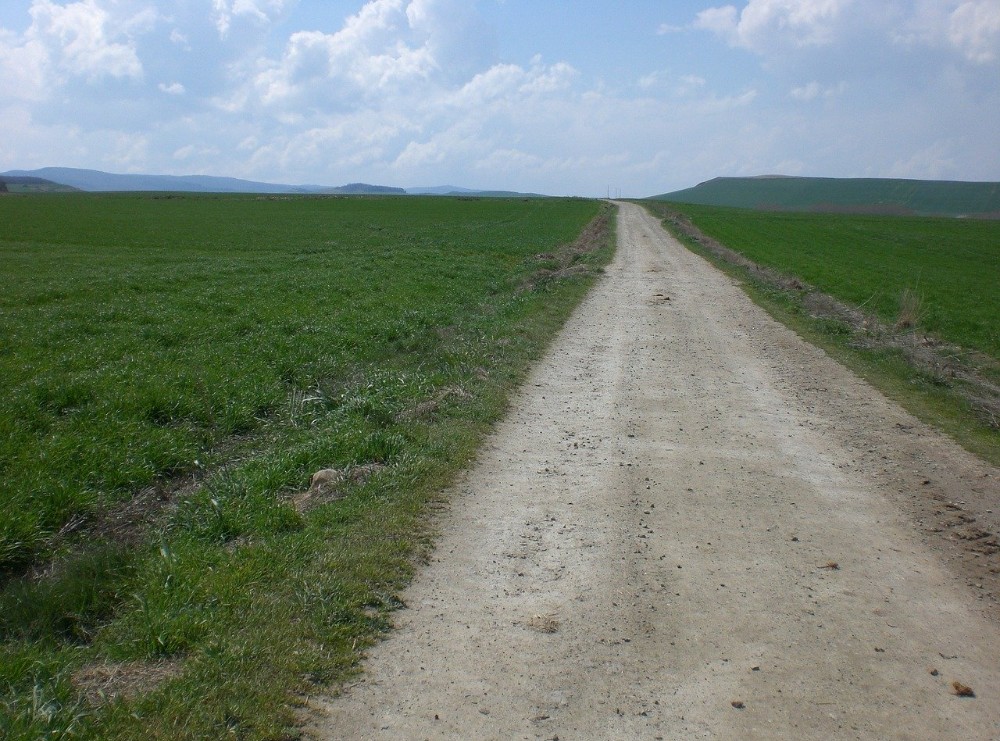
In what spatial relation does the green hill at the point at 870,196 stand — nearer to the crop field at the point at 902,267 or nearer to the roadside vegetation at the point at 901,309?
the crop field at the point at 902,267

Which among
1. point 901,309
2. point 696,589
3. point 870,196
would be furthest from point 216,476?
point 870,196

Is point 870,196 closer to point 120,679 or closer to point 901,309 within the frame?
point 901,309

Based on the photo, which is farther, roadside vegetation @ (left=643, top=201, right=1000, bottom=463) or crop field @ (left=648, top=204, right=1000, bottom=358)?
crop field @ (left=648, top=204, right=1000, bottom=358)

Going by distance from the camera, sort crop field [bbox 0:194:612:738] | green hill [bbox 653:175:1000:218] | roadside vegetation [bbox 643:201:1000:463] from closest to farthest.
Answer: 1. crop field [bbox 0:194:612:738]
2. roadside vegetation [bbox 643:201:1000:463]
3. green hill [bbox 653:175:1000:218]

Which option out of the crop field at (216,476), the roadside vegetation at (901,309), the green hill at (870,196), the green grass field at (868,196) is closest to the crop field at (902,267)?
the roadside vegetation at (901,309)

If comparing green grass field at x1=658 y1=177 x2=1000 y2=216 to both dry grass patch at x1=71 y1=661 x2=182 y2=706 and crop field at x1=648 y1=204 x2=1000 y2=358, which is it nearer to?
crop field at x1=648 y1=204 x2=1000 y2=358

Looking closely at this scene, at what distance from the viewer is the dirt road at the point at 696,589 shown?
367 centimetres

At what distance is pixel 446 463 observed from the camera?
7031 mm

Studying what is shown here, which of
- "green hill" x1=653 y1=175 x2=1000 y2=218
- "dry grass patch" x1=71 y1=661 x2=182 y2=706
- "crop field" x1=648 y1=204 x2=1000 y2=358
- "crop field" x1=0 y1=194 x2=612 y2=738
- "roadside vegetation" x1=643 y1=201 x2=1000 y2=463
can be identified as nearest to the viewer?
"dry grass patch" x1=71 y1=661 x2=182 y2=706

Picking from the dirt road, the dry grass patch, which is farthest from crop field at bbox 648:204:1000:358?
the dry grass patch

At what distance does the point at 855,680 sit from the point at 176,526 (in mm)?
5205

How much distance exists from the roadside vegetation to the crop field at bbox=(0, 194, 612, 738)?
5608 millimetres

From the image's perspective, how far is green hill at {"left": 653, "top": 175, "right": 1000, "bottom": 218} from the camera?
10312 cm

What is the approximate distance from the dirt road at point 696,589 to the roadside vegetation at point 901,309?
4.78ft
